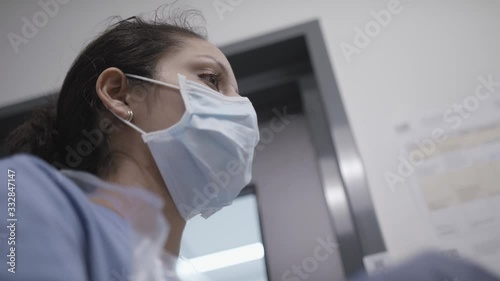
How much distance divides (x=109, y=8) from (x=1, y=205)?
1.14 metres

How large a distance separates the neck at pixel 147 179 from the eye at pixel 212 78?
193 millimetres

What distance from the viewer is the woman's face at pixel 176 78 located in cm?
65

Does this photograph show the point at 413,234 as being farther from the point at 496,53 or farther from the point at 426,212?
the point at 496,53

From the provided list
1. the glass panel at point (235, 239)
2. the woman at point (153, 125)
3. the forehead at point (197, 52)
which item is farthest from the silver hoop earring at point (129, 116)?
the glass panel at point (235, 239)

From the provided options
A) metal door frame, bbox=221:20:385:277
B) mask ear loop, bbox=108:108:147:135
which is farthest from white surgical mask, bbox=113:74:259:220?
metal door frame, bbox=221:20:385:277

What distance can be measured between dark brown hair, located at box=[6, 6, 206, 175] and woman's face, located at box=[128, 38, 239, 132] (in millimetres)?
22

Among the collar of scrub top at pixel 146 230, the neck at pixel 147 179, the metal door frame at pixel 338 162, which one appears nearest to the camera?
the collar of scrub top at pixel 146 230

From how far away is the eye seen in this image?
2.39ft

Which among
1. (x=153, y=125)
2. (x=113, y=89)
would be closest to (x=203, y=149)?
(x=153, y=125)

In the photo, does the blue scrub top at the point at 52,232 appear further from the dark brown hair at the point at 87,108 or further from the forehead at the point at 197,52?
the forehead at the point at 197,52

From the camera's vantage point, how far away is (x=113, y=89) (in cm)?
68

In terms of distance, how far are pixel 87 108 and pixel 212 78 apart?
24 cm

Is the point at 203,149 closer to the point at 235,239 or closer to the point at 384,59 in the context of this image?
the point at 235,239

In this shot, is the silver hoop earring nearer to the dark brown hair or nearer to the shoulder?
the dark brown hair
